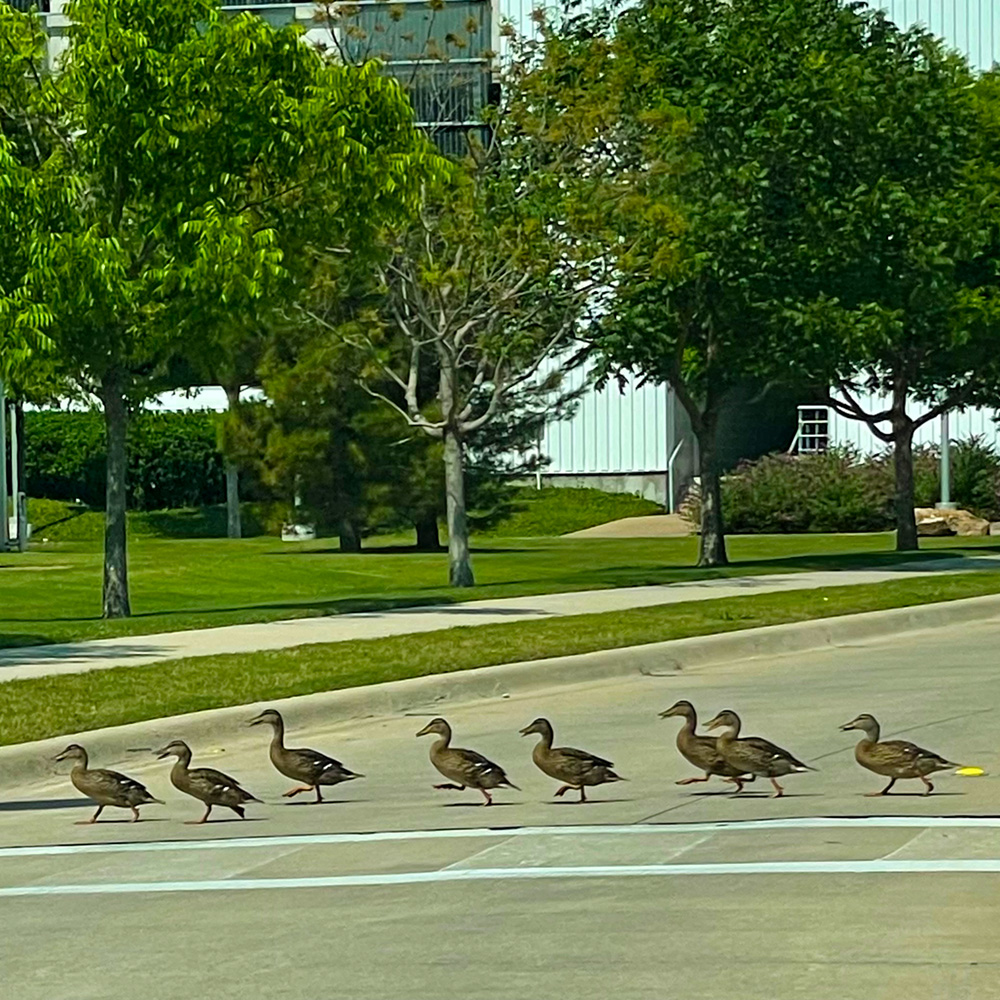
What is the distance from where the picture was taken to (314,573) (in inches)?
1341

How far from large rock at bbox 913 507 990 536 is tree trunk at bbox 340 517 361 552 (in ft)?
40.1

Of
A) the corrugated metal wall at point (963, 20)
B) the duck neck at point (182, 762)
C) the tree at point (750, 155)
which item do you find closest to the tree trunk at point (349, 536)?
the tree at point (750, 155)

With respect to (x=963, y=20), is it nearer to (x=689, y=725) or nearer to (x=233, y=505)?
(x=233, y=505)

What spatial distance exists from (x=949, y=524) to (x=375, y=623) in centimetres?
2822

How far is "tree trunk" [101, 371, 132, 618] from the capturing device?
24.4 m

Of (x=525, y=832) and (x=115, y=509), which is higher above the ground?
(x=115, y=509)

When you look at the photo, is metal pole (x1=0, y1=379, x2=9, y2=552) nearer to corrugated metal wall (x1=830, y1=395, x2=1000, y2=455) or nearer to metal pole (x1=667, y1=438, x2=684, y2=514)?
metal pole (x1=667, y1=438, x2=684, y2=514)

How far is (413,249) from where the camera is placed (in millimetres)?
29000

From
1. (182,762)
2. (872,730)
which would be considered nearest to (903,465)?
(872,730)

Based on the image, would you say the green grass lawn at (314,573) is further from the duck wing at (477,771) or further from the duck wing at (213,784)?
the duck wing at (477,771)

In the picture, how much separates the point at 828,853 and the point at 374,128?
15139mm

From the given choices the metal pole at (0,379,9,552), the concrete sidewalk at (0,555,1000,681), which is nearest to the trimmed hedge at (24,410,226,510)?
the metal pole at (0,379,9,552)

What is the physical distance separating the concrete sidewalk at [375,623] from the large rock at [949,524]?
1687 centimetres

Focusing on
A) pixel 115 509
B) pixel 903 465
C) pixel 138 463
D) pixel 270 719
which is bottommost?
pixel 270 719
